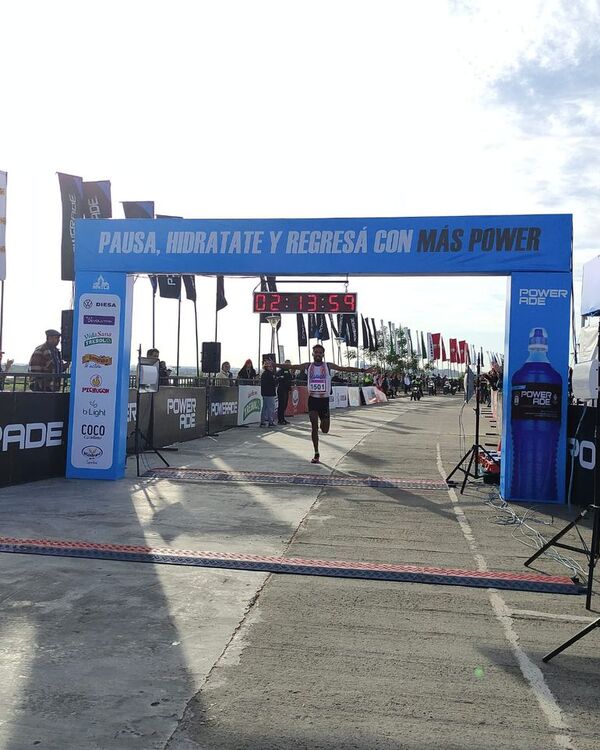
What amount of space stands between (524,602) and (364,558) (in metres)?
1.49

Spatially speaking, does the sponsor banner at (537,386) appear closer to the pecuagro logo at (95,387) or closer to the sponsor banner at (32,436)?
the pecuagro logo at (95,387)

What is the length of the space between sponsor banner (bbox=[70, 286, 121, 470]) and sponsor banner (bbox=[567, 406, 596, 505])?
20.9 feet

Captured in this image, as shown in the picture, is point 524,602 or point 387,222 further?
point 387,222

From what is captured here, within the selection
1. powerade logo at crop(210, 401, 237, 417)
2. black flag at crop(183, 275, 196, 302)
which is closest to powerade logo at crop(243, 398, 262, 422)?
powerade logo at crop(210, 401, 237, 417)

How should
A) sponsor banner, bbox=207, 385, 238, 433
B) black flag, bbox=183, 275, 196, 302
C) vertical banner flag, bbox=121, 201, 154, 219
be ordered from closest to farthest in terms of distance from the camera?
sponsor banner, bbox=207, 385, 238, 433, vertical banner flag, bbox=121, 201, 154, 219, black flag, bbox=183, 275, 196, 302

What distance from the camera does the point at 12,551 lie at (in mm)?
5832

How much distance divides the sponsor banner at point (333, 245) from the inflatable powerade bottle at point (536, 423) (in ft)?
3.85

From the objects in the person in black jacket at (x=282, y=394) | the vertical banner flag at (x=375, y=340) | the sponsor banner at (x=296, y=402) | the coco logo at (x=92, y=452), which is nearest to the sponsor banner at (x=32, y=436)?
the coco logo at (x=92, y=452)

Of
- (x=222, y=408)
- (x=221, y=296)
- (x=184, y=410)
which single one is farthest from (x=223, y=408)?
(x=221, y=296)

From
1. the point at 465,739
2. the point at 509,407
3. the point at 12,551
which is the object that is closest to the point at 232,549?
the point at 12,551

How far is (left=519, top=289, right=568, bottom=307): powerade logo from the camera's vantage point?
28.7ft

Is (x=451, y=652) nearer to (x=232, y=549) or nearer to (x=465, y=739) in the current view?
(x=465, y=739)

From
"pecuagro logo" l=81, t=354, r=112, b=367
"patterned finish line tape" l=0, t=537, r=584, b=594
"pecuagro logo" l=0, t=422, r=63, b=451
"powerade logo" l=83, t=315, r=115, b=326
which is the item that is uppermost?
"powerade logo" l=83, t=315, r=115, b=326

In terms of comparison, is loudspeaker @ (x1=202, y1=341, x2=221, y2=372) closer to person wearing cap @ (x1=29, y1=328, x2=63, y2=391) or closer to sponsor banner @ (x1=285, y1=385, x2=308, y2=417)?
person wearing cap @ (x1=29, y1=328, x2=63, y2=391)
